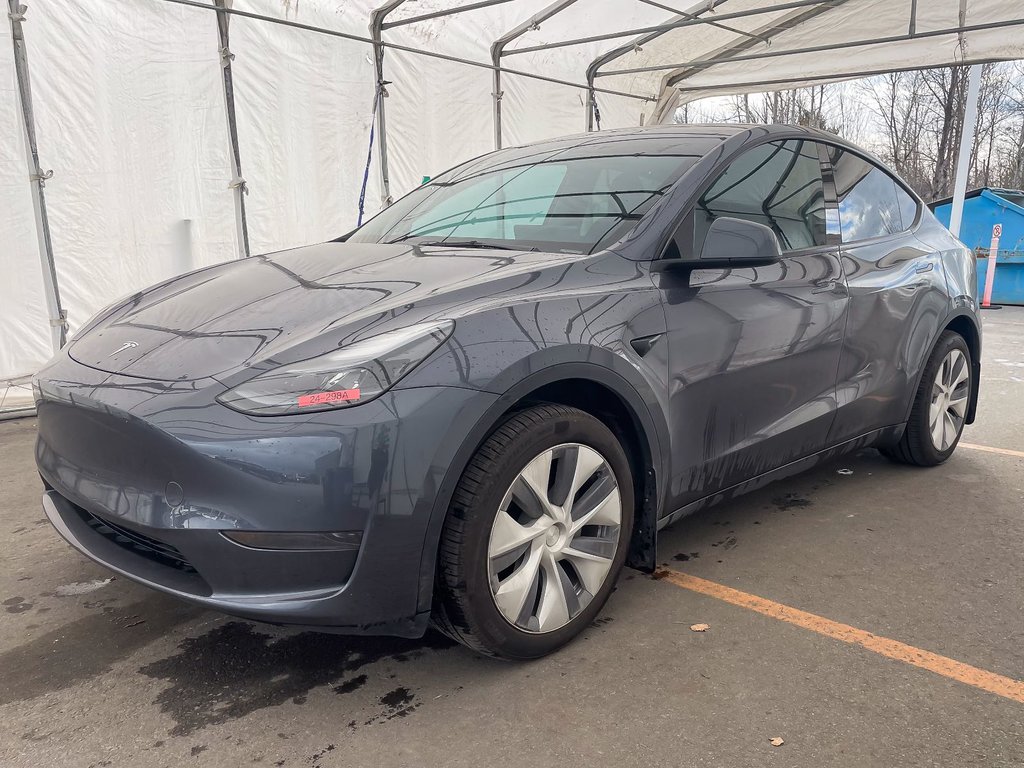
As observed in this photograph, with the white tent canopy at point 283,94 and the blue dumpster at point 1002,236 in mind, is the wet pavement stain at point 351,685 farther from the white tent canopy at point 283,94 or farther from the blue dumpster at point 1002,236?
the blue dumpster at point 1002,236

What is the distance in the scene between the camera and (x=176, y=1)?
5973 mm

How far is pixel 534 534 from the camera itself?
2158 mm

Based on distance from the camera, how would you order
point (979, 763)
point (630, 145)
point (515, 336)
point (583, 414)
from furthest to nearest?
point (630, 145), point (583, 414), point (515, 336), point (979, 763)

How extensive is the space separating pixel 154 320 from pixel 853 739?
2.17 meters

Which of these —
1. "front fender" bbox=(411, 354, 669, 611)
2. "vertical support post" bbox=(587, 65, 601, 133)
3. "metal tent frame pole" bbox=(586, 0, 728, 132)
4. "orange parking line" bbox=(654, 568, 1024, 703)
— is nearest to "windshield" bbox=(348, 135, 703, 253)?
"front fender" bbox=(411, 354, 669, 611)

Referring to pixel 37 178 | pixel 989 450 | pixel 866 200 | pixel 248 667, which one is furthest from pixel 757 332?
pixel 37 178

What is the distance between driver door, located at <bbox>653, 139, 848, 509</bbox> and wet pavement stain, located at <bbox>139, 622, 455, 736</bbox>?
1.06 meters

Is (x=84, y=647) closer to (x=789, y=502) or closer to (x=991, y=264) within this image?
(x=789, y=502)

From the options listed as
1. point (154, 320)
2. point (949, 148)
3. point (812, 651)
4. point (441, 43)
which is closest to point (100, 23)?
point (441, 43)

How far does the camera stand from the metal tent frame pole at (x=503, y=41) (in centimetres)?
801

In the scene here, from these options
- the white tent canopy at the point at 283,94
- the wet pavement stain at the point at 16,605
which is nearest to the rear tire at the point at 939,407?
the wet pavement stain at the point at 16,605

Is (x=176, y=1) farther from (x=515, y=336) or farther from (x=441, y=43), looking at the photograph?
(x=515, y=336)

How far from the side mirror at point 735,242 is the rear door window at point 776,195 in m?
0.10

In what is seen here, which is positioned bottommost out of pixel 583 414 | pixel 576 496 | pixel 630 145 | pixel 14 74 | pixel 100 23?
pixel 576 496
